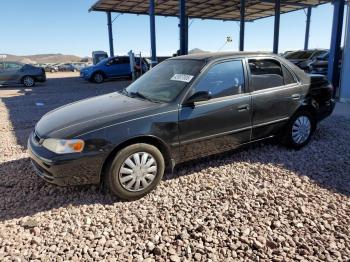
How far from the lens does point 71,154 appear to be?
3051mm

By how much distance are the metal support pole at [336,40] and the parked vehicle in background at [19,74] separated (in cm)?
1445

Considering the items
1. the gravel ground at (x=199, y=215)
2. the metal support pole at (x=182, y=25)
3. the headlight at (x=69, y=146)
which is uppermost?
the metal support pole at (x=182, y=25)

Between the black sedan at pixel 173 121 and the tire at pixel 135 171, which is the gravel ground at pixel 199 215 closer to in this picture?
the tire at pixel 135 171

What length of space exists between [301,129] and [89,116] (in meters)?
3.31

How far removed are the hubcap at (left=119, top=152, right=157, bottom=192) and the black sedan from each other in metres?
0.01

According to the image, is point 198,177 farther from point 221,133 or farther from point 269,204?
point 269,204

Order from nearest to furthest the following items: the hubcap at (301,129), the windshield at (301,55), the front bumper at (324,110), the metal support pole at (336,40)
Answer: the hubcap at (301,129)
the front bumper at (324,110)
the metal support pole at (336,40)
the windshield at (301,55)

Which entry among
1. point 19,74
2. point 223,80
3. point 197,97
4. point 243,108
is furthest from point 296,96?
point 19,74

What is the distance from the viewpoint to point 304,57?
611 inches

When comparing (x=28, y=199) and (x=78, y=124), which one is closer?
(x=78, y=124)

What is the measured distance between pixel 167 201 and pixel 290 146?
2462 mm

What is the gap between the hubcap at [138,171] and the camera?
129 inches

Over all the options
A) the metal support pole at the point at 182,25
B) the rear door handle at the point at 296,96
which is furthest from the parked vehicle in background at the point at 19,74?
the rear door handle at the point at 296,96

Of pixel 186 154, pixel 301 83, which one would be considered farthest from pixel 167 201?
pixel 301 83
